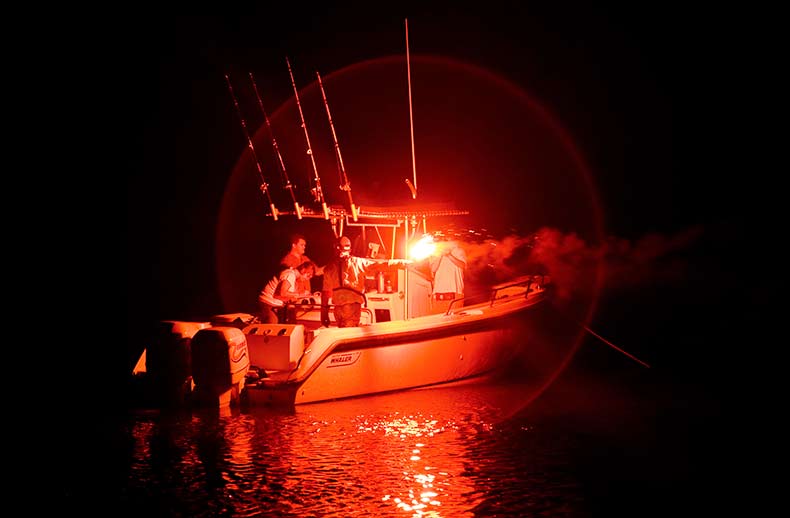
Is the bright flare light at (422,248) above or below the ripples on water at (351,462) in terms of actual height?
above

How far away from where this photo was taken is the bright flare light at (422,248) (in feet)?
55.0

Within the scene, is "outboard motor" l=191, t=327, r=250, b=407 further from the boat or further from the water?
the water

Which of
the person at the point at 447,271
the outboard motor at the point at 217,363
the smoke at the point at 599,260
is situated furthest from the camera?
the smoke at the point at 599,260

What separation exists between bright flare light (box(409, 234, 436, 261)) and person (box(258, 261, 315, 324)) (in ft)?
6.47

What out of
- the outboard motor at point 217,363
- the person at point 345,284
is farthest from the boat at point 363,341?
the person at point 345,284

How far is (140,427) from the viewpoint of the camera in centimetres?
1291

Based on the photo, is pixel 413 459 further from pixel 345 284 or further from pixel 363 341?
pixel 345 284

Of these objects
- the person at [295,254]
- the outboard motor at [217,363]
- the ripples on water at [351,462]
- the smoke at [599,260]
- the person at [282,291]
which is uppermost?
the smoke at [599,260]

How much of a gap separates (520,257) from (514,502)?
1037 inches

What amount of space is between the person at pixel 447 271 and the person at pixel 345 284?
60 cm

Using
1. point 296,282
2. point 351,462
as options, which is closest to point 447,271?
point 296,282

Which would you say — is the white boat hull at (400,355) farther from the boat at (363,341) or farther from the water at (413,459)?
the water at (413,459)

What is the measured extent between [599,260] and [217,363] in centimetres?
2949

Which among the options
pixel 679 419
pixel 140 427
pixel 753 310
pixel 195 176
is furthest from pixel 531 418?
pixel 195 176
